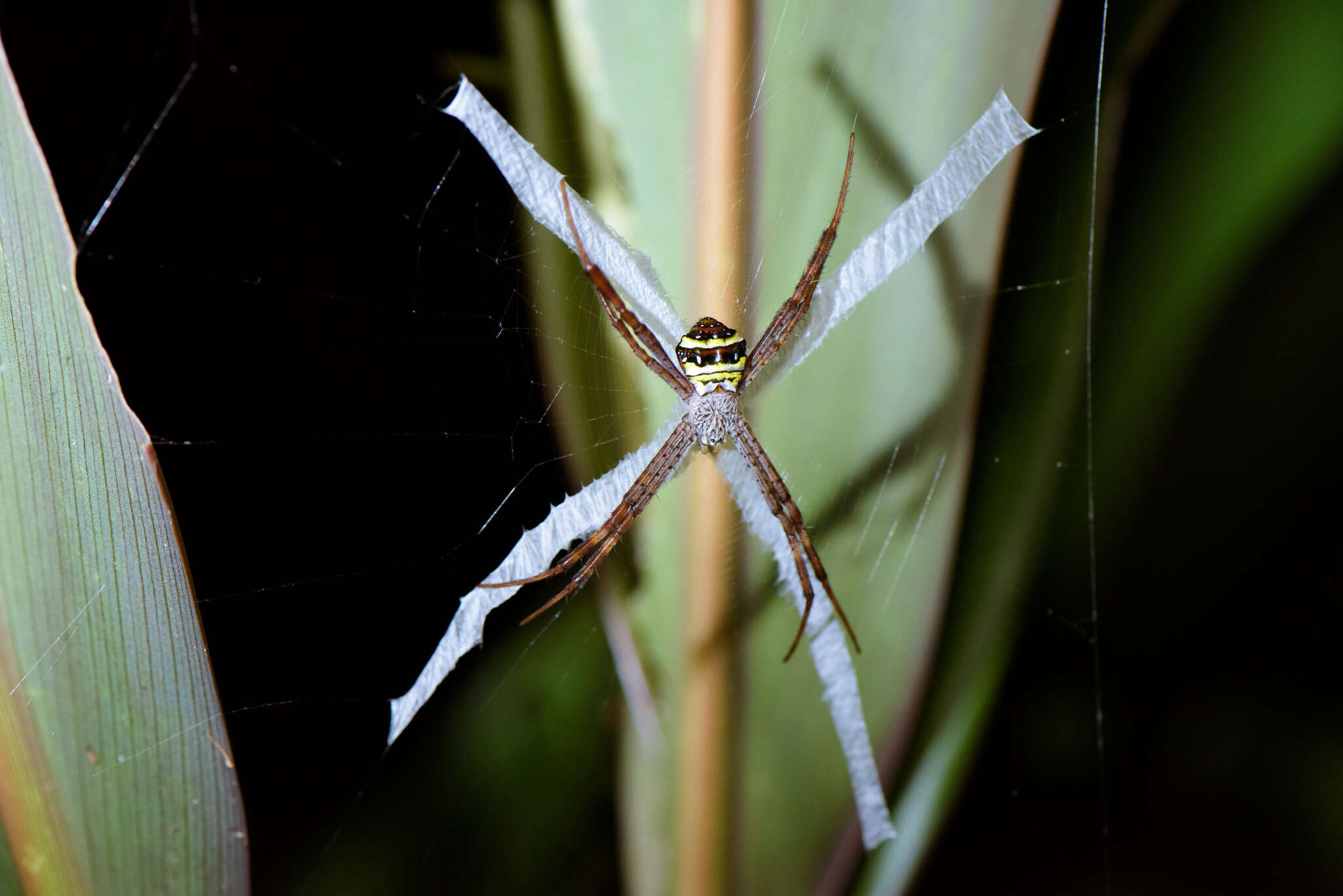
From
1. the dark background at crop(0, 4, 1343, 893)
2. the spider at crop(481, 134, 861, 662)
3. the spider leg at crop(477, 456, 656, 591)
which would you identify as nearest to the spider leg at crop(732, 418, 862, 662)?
the spider at crop(481, 134, 861, 662)

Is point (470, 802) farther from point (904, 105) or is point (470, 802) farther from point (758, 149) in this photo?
point (904, 105)

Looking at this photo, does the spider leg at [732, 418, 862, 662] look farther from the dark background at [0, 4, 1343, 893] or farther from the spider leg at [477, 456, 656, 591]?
the dark background at [0, 4, 1343, 893]

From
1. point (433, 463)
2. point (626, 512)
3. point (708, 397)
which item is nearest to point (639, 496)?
point (626, 512)

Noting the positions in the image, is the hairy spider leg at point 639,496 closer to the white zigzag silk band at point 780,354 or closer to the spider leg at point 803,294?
the white zigzag silk band at point 780,354

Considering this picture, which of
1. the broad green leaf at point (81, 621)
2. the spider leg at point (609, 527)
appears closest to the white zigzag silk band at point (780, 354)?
the spider leg at point (609, 527)

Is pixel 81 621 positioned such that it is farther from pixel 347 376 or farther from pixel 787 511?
pixel 787 511

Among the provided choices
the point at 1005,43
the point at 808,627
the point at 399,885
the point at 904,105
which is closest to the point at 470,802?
the point at 399,885
